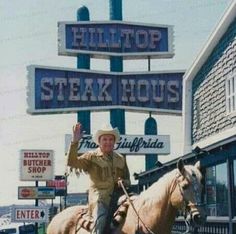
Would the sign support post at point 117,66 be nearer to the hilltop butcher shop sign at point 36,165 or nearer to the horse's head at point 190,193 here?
the hilltop butcher shop sign at point 36,165

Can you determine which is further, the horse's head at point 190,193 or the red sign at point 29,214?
the red sign at point 29,214

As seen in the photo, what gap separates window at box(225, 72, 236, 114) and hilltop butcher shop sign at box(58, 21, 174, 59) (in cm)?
2424

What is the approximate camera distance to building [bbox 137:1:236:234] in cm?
1388

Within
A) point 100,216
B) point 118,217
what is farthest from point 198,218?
point 100,216

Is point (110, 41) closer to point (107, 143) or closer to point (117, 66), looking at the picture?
point (117, 66)

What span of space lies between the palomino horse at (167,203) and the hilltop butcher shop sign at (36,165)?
2464cm

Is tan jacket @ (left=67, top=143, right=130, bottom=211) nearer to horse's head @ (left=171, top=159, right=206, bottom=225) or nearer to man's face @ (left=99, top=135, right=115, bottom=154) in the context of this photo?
man's face @ (left=99, top=135, right=115, bottom=154)

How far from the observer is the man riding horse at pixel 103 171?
8.37m

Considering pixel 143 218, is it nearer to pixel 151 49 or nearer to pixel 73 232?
pixel 73 232

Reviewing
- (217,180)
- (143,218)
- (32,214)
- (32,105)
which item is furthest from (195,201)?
(32,105)

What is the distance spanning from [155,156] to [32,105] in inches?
360

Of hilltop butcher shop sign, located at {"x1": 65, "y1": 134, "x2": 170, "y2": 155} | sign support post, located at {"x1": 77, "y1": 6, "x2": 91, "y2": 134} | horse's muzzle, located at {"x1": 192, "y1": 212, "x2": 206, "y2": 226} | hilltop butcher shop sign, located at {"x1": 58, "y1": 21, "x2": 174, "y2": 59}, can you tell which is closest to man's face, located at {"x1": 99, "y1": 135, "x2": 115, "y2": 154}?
horse's muzzle, located at {"x1": 192, "y1": 212, "x2": 206, "y2": 226}

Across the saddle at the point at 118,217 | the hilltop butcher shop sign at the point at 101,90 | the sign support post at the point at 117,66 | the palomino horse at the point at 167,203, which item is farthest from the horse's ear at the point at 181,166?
the hilltop butcher shop sign at the point at 101,90

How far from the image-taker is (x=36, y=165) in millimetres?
33938
